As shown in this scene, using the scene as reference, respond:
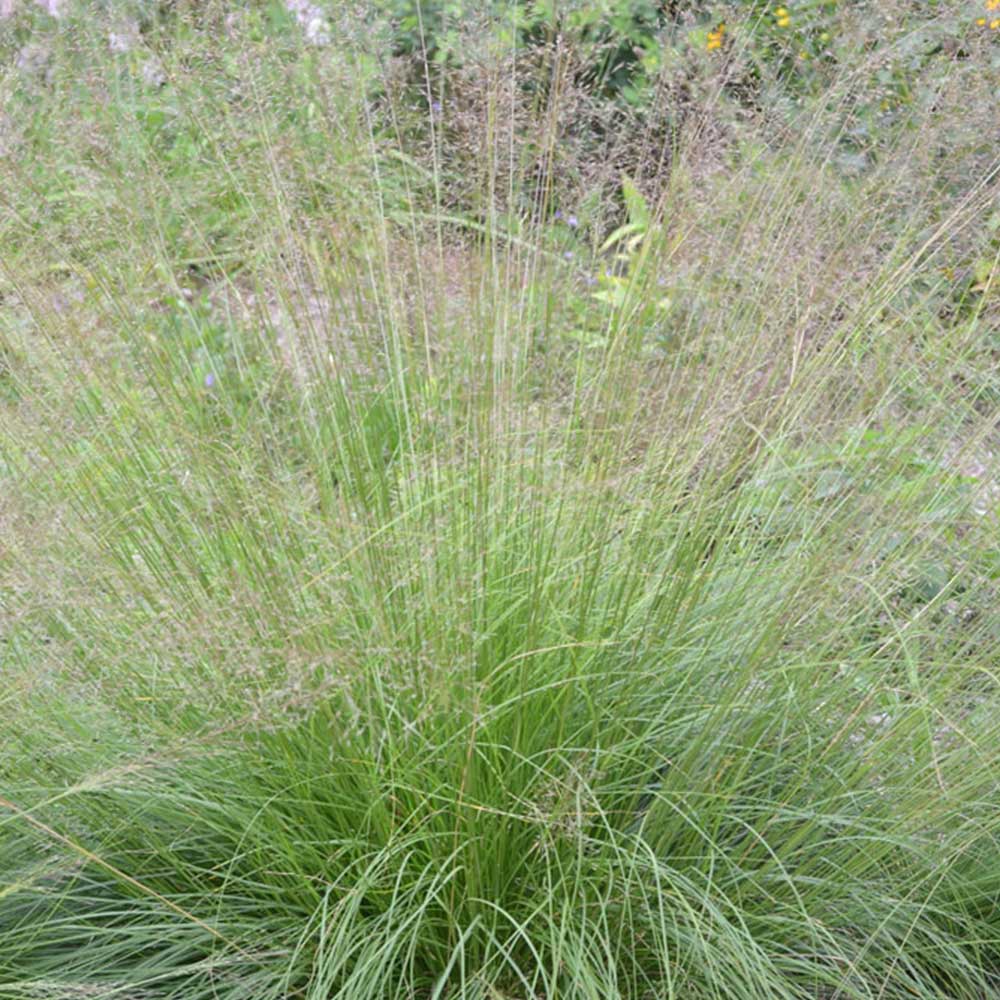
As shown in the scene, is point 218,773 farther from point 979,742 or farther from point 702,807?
point 979,742

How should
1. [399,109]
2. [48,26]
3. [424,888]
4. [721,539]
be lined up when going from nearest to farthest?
[424,888] < [721,539] < [399,109] < [48,26]

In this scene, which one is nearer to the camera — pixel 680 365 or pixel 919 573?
pixel 919 573

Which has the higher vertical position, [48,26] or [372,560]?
[48,26]

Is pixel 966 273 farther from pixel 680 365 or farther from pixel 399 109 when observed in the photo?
pixel 399 109

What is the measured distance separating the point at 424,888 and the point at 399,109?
1611 mm

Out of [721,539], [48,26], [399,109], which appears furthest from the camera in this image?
[48,26]

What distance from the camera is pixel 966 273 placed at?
2553 millimetres

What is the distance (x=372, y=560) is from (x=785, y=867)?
0.82 metres

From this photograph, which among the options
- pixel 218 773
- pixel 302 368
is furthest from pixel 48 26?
pixel 218 773

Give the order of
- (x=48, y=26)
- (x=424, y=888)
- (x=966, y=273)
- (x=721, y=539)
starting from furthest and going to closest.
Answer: (x=48, y=26) < (x=966, y=273) < (x=721, y=539) < (x=424, y=888)

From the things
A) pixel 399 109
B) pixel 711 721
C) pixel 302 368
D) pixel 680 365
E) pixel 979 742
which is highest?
pixel 399 109

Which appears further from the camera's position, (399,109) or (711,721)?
(399,109)

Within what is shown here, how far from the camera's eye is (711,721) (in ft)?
6.79

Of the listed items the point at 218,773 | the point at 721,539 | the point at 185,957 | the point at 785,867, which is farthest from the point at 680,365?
the point at 185,957
